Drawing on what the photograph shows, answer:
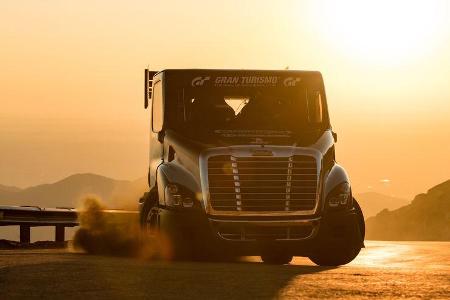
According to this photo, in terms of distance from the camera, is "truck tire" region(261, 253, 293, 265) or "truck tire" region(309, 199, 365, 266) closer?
"truck tire" region(309, 199, 365, 266)

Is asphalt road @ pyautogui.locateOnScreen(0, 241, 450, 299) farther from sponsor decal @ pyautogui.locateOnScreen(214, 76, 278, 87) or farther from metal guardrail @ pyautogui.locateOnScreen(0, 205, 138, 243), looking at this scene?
metal guardrail @ pyautogui.locateOnScreen(0, 205, 138, 243)

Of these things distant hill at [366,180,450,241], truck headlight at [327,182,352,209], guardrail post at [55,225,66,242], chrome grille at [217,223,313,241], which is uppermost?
truck headlight at [327,182,352,209]

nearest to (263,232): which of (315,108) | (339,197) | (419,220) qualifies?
(339,197)

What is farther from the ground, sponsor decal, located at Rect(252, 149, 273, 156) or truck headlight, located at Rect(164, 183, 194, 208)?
sponsor decal, located at Rect(252, 149, 273, 156)

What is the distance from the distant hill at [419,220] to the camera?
158000mm

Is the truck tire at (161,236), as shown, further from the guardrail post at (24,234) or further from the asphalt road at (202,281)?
the guardrail post at (24,234)

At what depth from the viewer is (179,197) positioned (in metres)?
15.6

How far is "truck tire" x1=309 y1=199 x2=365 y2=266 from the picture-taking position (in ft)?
53.4

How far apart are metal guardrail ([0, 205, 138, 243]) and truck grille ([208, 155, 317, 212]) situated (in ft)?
27.8

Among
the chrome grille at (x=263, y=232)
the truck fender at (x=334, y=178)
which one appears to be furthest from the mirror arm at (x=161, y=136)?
the truck fender at (x=334, y=178)

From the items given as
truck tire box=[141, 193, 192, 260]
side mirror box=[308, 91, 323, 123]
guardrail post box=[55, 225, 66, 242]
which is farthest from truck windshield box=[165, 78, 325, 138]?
guardrail post box=[55, 225, 66, 242]

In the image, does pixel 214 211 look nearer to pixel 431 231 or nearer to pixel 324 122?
pixel 324 122

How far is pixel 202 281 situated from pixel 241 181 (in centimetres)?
384

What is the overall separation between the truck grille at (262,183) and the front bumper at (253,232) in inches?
8.9
